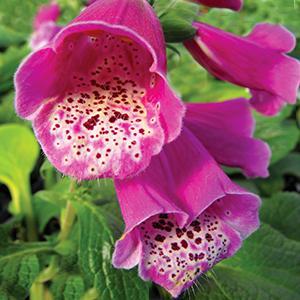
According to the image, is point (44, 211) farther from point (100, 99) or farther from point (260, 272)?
point (100, 99)

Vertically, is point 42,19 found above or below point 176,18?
below

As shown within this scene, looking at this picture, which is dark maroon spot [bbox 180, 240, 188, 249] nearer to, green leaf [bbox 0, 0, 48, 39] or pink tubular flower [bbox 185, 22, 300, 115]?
pink tubular flower [bbox 185, 22, 300, 115]

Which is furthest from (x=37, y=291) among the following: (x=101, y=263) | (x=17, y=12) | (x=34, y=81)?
(x=17, y=12)

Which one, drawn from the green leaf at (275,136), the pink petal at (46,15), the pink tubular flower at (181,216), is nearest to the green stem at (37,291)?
the pink tubular flower at (181,216)

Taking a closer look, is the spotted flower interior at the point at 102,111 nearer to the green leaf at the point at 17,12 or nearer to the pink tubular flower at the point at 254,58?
the pink tubular flower at the point at 254,58

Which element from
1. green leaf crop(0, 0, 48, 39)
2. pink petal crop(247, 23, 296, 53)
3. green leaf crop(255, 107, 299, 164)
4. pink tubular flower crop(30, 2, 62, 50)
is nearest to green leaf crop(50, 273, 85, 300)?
pink petal crop(247, 23, 296, 53)
